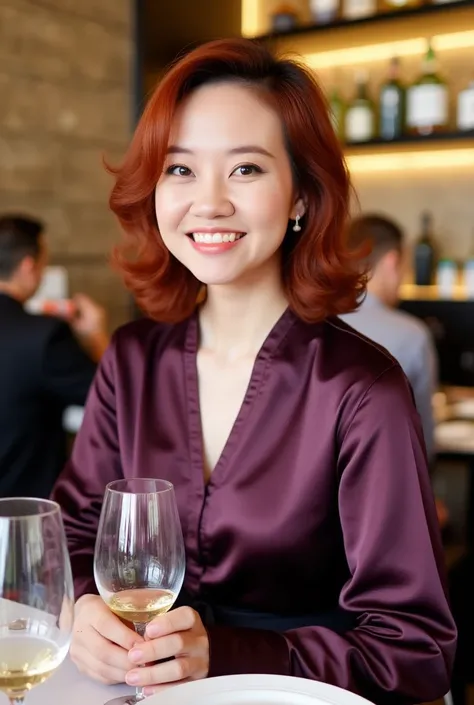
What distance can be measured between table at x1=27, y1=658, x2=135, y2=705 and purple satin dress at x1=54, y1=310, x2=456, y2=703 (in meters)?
0.12

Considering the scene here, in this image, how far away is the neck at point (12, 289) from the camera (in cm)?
271

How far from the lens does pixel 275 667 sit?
0.94 metres

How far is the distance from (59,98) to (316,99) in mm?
2273

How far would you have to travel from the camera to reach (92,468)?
130cm

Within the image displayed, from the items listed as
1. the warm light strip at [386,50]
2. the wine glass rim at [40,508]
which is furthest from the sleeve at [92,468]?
the warm light strip at [386,50]

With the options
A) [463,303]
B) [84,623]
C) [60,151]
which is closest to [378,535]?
[84,623]

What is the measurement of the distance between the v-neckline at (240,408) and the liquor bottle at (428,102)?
2132 millimetres

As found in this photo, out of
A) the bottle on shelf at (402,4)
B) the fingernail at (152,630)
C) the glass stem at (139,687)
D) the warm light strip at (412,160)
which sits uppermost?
the bottle on shelf at (402,4)

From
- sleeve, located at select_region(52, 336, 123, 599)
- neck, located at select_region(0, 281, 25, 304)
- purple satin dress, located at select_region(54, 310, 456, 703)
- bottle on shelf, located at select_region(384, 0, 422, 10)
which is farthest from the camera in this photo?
bottle on shelf, located at select_region(384, 0, 422, 10)

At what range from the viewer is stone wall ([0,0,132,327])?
3.05m

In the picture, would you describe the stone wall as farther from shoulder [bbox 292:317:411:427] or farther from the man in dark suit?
shoulder [bbox 292:317:411:427]

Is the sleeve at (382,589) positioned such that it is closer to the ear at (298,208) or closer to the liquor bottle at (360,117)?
the ear at (298,208)

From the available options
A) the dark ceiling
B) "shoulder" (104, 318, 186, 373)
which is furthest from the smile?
the dark ceiling

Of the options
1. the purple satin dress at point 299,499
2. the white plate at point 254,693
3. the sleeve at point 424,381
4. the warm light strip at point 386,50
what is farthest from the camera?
the warm light strip at point 386,50
